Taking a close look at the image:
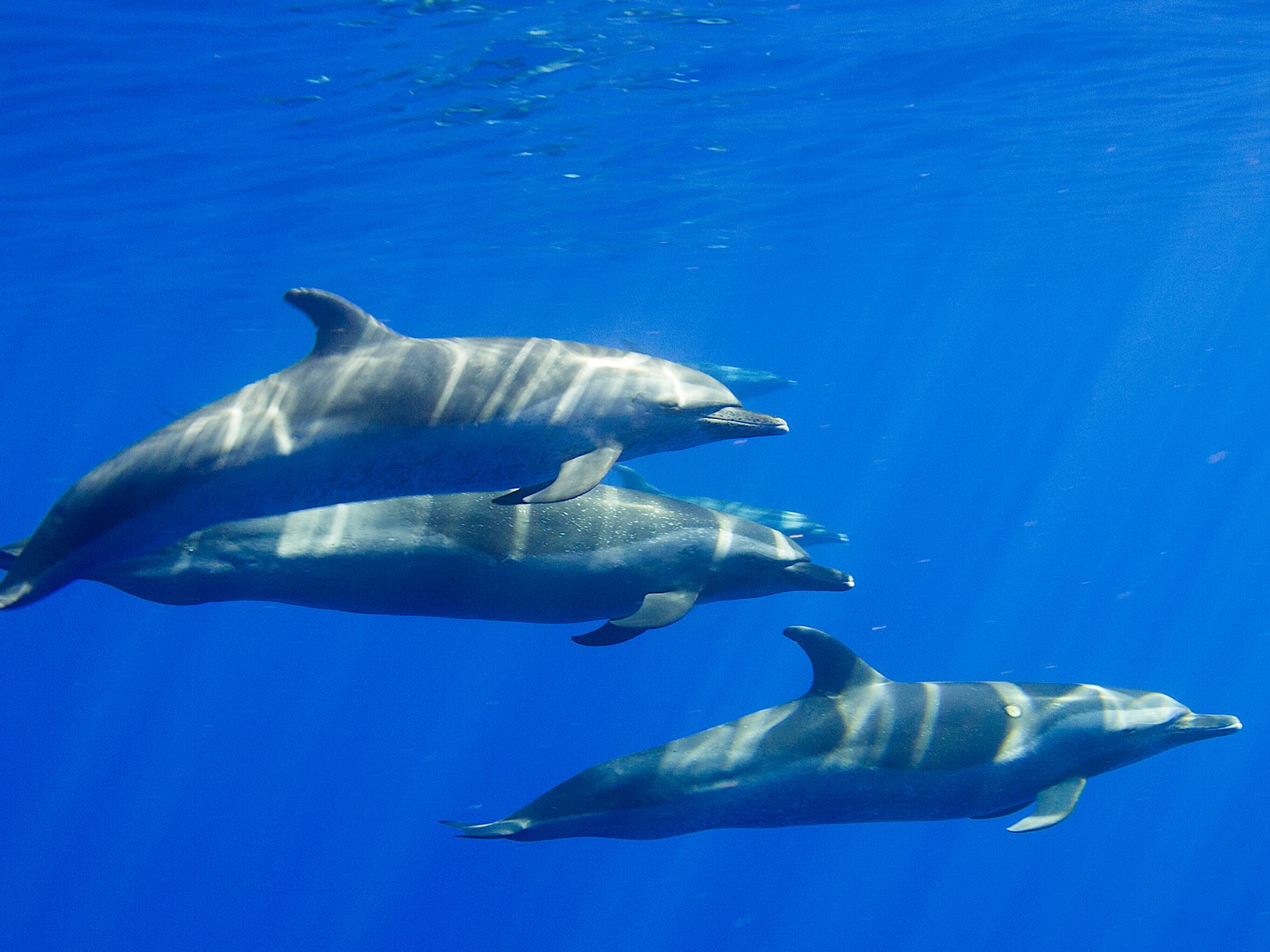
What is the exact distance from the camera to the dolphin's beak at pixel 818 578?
560 cm

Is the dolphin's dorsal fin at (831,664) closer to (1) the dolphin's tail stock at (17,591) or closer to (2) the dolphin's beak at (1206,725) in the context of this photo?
(2) the dolphin's beak at (1206,725)

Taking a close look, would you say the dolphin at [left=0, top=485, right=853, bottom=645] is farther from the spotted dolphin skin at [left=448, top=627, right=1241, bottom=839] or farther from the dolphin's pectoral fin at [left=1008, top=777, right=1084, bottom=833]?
the dolphin's pectoral fin at [left=1008, top=777, right=1084, bottom=833]

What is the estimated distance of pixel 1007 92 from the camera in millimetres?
17984

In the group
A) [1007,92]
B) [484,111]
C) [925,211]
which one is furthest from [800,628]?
[925,211]

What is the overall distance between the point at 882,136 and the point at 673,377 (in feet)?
59.1

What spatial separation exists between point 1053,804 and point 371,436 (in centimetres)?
469

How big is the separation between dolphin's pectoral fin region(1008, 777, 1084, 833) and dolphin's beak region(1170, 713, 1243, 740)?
28.9 inches

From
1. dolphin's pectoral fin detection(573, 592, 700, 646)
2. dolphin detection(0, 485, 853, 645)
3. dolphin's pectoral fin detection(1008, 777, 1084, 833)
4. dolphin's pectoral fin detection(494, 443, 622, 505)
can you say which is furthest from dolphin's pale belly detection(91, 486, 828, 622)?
dolphin's pectoral fin detection(1008, 777, 1084, 833)

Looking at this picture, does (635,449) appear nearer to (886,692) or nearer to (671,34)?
(886,692)

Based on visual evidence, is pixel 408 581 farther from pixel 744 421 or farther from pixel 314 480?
pixel 744 421

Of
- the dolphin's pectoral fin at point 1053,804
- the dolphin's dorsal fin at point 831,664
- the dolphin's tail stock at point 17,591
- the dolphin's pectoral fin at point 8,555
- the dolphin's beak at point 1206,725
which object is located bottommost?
the dolphin's pectoral fin at point 1053,804

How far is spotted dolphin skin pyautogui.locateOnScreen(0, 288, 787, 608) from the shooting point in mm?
4176

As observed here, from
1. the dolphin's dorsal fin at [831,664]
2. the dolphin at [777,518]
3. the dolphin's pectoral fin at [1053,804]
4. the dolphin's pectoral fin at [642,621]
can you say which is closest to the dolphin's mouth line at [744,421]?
the dolphin's pectoral fin at [642,621]

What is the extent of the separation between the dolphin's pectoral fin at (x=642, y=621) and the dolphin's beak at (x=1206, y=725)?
341cm
